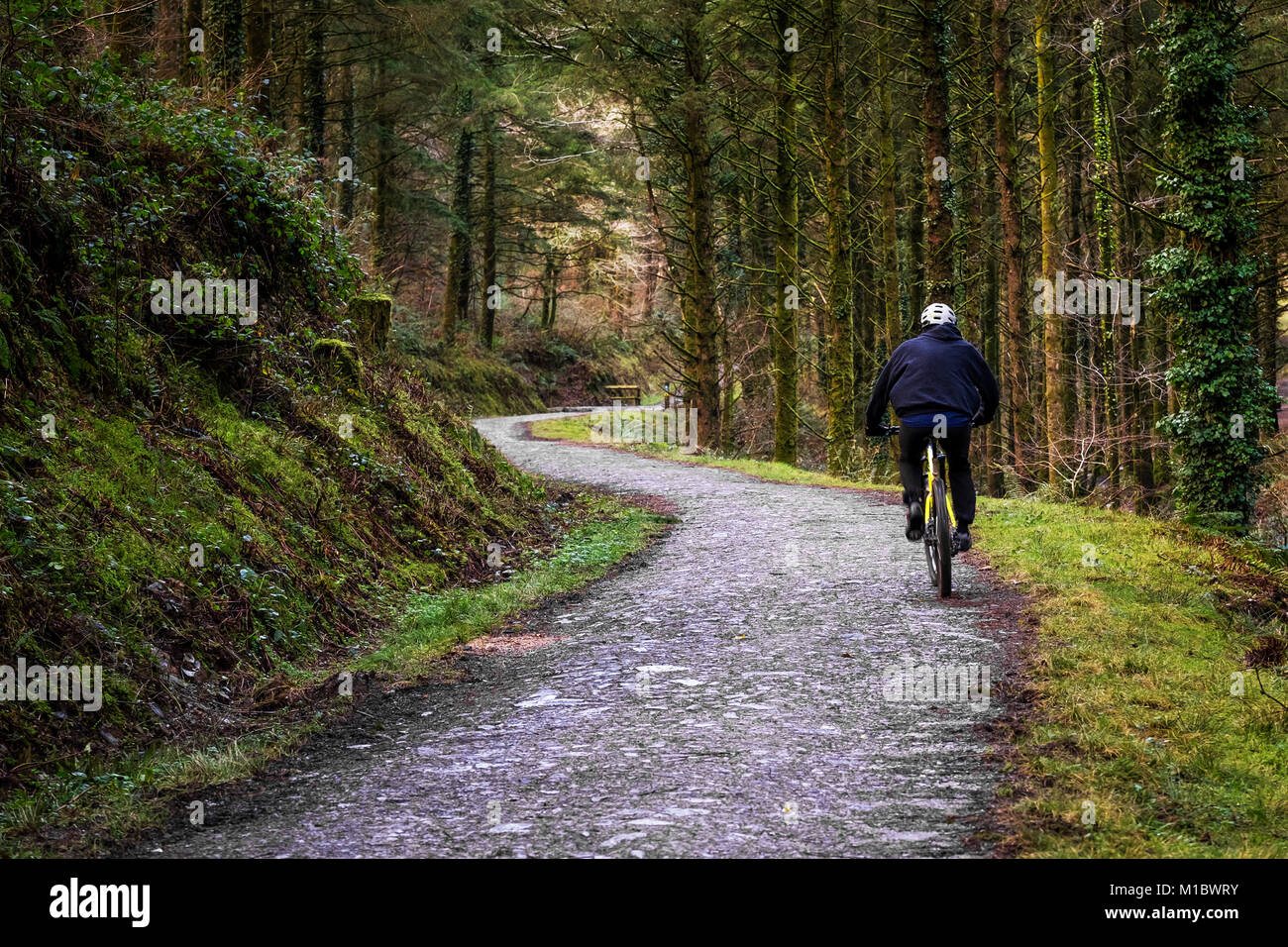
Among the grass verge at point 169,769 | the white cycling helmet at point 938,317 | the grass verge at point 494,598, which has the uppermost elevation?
the white cycling helmet at point 938,317

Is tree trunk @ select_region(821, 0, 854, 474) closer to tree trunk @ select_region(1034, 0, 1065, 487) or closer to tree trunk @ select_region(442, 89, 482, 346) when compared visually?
tree trunk @ select_region(1034, 0, 1065, 487)

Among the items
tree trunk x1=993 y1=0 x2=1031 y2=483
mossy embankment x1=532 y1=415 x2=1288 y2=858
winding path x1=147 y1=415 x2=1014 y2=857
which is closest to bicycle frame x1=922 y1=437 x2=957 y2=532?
winding path x1=147 y1=415 x2=1014 y2=857

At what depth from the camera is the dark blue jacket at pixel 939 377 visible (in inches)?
336

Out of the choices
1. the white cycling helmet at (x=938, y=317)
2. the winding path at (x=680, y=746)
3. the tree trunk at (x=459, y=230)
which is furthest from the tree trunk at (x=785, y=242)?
the tree trunk at (x=459, y=230)

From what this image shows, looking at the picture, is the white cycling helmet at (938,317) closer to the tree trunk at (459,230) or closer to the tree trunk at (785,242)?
the tree trunk at (785,242)

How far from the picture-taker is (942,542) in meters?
8.48

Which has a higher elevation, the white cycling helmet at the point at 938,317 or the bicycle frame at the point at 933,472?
the white cycling helmet at the point at 938,317

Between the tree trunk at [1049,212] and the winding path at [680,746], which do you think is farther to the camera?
the tree trunk at [1049,212]

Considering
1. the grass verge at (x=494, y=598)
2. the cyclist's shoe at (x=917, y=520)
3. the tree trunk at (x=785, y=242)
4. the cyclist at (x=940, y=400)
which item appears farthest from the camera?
the tree trunk at (x=785, y=242)

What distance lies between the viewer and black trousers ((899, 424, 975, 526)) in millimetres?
8539

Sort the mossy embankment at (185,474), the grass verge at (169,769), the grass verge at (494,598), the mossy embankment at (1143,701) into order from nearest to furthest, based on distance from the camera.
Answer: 1. the mossy embankment at (1143,701)
2. the grass verge at (169,769)
3. the mossy embankment at (185,474)
4. the grass verge at (494,598)

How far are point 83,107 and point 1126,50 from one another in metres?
19.6

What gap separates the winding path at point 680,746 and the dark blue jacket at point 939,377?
162cm
